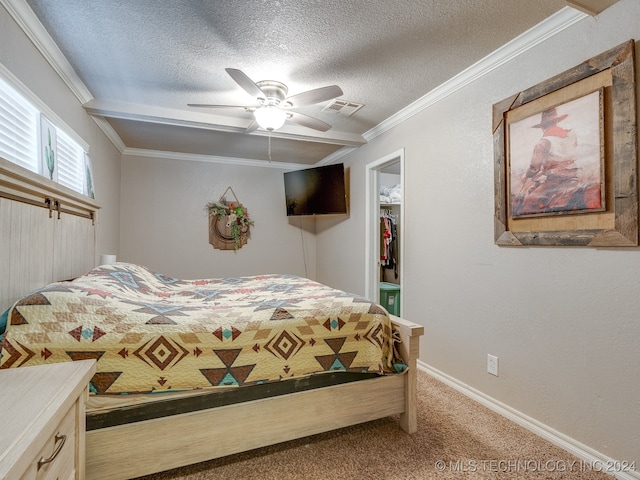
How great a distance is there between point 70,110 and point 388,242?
3751 mm

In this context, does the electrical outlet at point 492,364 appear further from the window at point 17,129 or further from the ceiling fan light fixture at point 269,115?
the window at point 17,129

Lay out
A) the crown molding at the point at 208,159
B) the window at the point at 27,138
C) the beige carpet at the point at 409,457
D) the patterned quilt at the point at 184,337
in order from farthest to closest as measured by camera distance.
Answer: the crown molding at the point at 208,159, the window at the point at 27,138, the beige carpet at the point at 409,457, the patterned quilt at the point at 184,337

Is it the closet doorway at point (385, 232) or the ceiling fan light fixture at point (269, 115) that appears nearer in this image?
the ceiling fan light fixture at point (269, 115)

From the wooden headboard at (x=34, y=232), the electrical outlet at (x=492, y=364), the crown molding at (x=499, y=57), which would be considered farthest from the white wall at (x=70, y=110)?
the electrical outlet at (x=492, y=364)

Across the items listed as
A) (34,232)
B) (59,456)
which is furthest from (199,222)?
(59,456)

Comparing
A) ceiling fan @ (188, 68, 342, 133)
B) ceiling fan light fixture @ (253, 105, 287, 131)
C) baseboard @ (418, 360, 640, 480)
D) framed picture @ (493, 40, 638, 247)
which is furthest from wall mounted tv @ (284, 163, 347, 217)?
baseboard @ (418, 360, 640, 480)

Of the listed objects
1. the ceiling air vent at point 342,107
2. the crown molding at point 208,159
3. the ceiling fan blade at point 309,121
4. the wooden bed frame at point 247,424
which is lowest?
Answer: the wooden bed frame at point 247,424

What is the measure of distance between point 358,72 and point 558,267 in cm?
184

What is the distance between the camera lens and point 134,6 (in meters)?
1.65

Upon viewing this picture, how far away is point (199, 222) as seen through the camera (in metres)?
4.46

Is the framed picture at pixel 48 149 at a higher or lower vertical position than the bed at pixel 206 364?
higher

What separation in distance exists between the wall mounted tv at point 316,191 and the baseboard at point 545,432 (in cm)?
239

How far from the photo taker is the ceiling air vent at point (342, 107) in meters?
2.79

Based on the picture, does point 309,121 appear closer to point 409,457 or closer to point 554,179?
point 554,179
